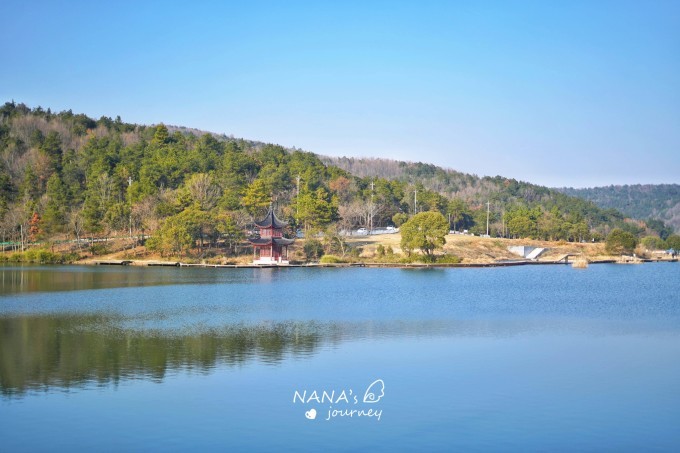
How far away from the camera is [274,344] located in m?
25.0

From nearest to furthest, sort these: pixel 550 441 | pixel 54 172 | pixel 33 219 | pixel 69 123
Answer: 1. pixel 550 441
2. pixel 33 219
3. pixel 54 172
4. pixel 69 123

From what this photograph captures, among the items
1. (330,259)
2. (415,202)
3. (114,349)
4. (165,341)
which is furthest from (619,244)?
(114,349)

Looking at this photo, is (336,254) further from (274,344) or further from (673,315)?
(274,344)

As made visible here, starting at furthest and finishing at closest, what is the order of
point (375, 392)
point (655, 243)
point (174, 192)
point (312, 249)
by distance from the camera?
point (655, 243)
point (174, 192)
point (312, 249)
point (375, 392)

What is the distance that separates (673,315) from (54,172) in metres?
75.1

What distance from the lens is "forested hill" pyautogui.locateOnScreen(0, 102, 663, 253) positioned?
70625 mm

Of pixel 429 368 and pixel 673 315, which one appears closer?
pixel 429 368

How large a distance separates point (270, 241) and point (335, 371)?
45136 millimetres

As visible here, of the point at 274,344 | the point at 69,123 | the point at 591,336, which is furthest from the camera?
the point at 69,123

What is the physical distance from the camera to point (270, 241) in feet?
214

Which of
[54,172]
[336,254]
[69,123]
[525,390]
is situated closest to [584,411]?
[525,390]

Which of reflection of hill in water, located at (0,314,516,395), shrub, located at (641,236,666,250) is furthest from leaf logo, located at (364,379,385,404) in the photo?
shrub, located at (641,236,666,250)

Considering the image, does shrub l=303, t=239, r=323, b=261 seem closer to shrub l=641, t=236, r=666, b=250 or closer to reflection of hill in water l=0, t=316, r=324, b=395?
reflection of hill in water l=0, t=316, r=324, b=395

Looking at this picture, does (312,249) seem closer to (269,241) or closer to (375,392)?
(269,241)
